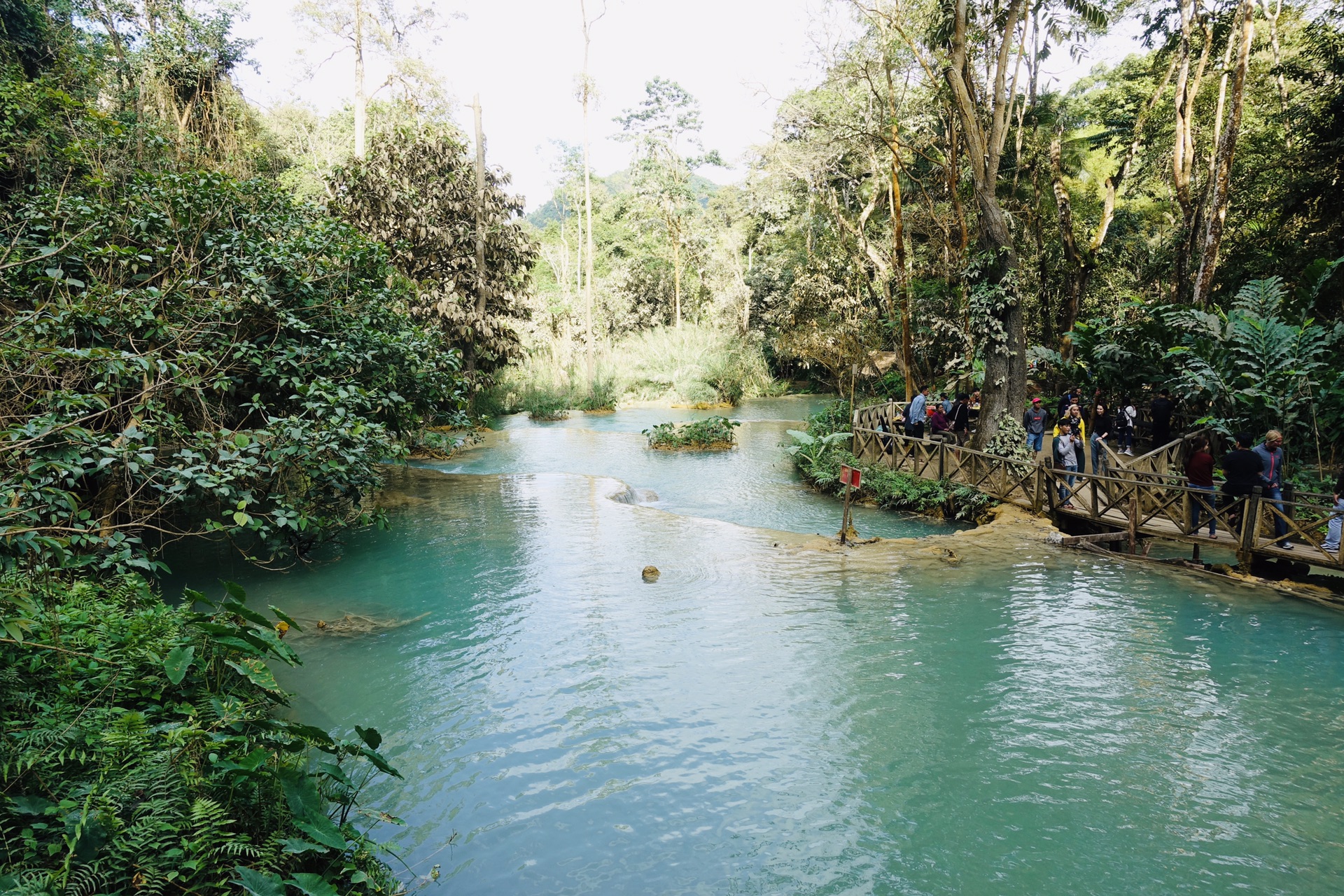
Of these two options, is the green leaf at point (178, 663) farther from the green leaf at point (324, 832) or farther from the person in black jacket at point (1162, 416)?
the person in black jacket at point (1162, 416)

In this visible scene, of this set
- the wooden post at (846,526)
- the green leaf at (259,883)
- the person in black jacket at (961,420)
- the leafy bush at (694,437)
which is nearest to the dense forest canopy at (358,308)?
the green leaf at (259,883)

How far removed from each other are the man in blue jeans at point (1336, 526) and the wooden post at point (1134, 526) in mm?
2108

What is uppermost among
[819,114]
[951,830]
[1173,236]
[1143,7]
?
[1143,7]

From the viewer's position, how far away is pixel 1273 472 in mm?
9805

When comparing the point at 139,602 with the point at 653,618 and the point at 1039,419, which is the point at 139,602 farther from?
the point at 1039,419

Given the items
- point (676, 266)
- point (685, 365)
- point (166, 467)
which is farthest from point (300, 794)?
point (676, 266)

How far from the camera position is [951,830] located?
197 inches

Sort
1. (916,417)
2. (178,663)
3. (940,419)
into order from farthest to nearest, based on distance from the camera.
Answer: (940,419), (916,417), (178,663)

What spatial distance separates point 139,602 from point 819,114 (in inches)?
761

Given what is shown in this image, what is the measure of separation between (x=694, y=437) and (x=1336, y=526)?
51.5 feet

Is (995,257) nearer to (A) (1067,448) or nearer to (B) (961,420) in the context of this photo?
(A) (1067,448)

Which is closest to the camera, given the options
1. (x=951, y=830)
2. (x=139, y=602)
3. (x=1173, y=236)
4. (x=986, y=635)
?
(x=951, y=830)

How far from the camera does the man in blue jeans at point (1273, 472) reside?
952 cm

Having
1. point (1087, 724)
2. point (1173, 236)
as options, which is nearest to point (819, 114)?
point (1173, 236)
